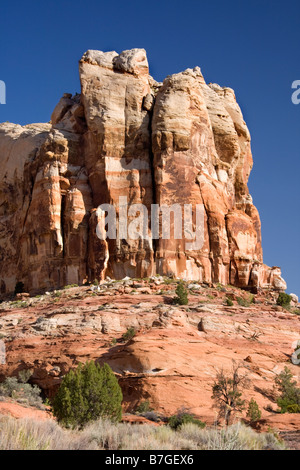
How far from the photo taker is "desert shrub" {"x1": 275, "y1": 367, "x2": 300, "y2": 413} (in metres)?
29.2

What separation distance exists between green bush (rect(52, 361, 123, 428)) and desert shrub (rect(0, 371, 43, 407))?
21.3 ft

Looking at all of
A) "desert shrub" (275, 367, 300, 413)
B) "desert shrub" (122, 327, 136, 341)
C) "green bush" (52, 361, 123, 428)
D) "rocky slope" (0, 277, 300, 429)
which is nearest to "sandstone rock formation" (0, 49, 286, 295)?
"rocky slope" (0, 277, 300, 429)

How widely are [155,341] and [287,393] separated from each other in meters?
7.66

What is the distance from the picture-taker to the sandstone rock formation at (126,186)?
160ft

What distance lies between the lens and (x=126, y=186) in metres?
50.2

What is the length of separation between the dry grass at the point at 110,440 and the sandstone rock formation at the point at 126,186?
1223 inches

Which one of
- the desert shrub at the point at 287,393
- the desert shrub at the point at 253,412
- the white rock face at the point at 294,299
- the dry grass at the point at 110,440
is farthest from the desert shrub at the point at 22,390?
the white rock face at the point at 294,299

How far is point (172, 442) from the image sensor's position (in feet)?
50.6

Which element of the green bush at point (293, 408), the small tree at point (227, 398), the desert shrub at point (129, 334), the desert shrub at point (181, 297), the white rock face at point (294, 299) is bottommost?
the green bush at point (293, 408)

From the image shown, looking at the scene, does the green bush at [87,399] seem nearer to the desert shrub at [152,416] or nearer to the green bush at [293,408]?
the desert shrub at [152,416]
